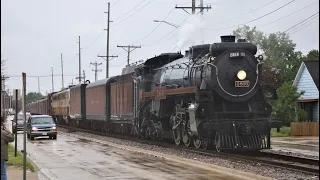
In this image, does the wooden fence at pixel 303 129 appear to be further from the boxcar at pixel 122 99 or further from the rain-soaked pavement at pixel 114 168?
the rain-soaked pavement at pixel 114 168

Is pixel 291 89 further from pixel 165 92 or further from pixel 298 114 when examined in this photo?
pixel 165 92

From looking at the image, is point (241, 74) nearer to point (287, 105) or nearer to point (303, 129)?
point (303, 129)

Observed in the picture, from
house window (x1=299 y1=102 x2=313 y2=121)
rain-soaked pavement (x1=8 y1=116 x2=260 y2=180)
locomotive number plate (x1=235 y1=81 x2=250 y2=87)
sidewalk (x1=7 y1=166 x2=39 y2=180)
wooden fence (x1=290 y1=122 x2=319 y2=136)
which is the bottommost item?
sidewalk (x1=7 y1=166 x2=39 y2=180)

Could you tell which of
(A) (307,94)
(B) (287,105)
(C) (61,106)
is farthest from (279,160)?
(C) (61,106)

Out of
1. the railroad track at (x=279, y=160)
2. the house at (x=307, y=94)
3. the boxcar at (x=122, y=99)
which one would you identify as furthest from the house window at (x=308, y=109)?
the railroad track at (x=279, y=160)

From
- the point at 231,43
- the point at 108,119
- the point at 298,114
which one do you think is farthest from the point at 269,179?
the point at 298,114

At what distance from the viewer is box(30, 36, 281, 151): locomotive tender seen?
1619 cm

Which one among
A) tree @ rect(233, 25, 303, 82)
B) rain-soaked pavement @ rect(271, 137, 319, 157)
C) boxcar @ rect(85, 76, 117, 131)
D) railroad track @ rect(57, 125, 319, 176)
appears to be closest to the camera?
railroad track @ rect(57, 125, 319, 176)

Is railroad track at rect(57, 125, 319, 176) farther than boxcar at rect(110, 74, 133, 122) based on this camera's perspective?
No

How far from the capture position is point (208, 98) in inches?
647

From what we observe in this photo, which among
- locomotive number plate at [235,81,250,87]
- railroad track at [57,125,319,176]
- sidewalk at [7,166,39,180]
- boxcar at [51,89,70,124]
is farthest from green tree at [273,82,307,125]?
sidewalk at [7,166,39,180]

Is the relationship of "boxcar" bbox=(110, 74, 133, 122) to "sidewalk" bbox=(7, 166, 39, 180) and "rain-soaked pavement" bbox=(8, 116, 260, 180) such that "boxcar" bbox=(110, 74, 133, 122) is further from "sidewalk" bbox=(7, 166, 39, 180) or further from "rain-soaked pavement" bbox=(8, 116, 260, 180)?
"sidewalk" bbox=(7, 166, 39, 180)

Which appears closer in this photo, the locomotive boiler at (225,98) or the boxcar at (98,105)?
the locomotive boiler at (225,98)

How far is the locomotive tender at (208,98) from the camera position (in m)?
16.2
